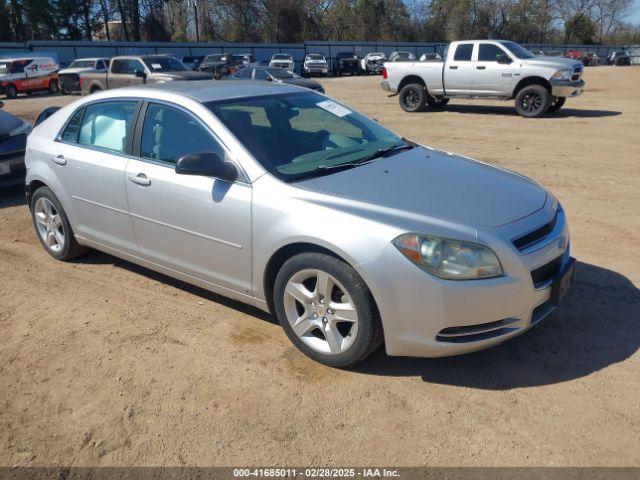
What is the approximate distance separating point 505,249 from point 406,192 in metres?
0.68

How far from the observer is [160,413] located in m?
3.10

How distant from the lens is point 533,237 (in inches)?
126

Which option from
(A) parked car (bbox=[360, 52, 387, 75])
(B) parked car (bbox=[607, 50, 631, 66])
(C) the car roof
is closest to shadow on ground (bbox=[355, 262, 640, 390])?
(C) the car roof

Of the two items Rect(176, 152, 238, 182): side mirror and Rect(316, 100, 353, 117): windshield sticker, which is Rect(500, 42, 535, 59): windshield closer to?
Rect(316, 100, 353, 117): windshield sticker

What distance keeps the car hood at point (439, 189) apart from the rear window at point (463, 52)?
12.4 m

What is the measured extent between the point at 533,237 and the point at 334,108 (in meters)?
2.04

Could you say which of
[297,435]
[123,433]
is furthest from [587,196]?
[123,433]

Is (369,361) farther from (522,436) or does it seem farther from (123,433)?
(123,433)

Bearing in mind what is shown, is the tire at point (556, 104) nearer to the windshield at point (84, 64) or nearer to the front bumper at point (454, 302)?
the front bumper at point (454, 302)

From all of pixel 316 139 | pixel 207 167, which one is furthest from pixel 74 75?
pixel 207 167

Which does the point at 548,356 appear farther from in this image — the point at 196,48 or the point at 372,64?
the point at 196,48

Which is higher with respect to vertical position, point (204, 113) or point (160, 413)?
point (204, 113)

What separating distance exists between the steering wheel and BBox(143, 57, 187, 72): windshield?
16.7 metres

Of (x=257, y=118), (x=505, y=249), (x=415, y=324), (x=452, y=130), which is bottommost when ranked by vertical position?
(x=452, y=130)
